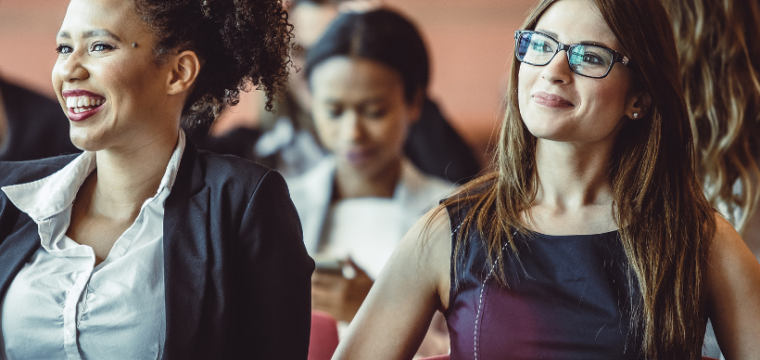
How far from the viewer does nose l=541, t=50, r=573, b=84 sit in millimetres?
1073

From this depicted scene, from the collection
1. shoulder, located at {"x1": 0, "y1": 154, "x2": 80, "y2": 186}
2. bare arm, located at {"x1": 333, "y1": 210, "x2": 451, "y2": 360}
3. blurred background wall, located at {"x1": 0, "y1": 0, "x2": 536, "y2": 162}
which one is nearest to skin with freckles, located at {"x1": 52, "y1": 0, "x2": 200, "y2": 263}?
shoulder, located at {"x1": 0, "y1": 154, "x2": 80, "y2": 186}

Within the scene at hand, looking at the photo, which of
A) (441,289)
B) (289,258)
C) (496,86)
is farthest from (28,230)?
(496,86)

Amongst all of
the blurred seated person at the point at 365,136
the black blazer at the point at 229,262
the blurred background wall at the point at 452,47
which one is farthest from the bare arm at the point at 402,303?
the blurred background wall at the point at 452,47

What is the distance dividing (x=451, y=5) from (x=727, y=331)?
3.52 metres

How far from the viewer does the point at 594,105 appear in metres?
1.08

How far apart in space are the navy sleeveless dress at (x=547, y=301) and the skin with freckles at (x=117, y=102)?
1.71ft

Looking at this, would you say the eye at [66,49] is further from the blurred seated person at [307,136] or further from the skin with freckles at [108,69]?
the blurred seated person at [307,136]

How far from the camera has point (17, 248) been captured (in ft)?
3.50

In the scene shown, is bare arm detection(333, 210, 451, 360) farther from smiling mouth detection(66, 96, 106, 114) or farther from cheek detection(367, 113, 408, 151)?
cheek detection(367, 113, 408, 151)

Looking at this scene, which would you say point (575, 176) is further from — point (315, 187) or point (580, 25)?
point (315, 187)

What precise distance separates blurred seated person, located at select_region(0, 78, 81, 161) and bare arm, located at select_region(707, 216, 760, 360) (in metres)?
2.16

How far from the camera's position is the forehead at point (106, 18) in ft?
3.35

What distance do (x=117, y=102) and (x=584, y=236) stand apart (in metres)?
0.75

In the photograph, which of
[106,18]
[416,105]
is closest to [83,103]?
[106,18]
